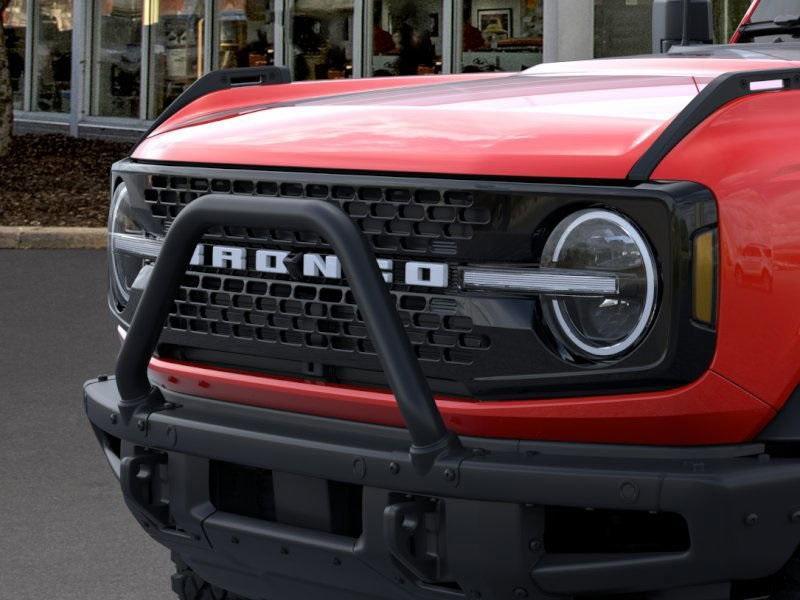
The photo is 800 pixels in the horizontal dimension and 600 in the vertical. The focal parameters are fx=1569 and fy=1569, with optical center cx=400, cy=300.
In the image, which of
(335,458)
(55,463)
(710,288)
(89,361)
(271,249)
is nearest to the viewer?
(710,288)

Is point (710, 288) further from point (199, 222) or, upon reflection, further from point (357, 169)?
point (199, 222)

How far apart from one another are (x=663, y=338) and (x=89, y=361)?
18.5 feet

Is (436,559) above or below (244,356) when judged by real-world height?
below

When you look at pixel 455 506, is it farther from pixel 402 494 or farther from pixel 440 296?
pixel 440 296

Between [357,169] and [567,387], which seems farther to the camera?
[357,169]

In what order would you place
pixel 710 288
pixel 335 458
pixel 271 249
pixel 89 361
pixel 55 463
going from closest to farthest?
1. pixel 710 288
2. pixel 335 458
3. pixel 271 249
4. pixel 55 463
5. pixel 89 361

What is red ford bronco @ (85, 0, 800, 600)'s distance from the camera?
2.69 metres

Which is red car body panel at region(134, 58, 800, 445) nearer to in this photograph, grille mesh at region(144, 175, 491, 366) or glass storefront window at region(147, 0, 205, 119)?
grille mesh at region(144, 175, 491, 366)

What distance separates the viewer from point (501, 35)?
63.5 ft

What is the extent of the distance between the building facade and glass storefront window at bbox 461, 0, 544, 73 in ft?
0.04

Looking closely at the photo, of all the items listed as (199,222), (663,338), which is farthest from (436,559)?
(199,222)

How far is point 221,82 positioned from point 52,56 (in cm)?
2088

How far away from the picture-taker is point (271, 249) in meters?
3.14

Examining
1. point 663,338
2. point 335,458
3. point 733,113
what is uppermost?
point 733,113
